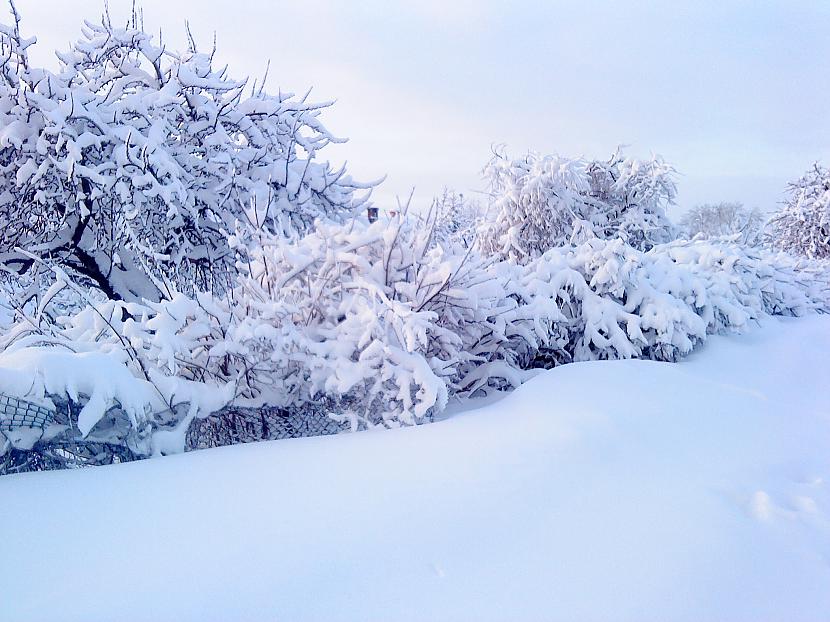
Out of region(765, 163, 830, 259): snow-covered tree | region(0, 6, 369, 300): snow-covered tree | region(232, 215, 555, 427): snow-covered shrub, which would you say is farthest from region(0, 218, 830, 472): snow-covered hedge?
region(765, 163, 830, 259): snow-covered tree

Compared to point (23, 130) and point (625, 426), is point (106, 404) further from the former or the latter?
point (23, 130)

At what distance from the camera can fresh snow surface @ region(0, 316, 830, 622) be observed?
1718mm

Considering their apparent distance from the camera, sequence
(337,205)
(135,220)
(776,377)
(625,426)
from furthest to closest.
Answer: (337,205) < (135,220) < (776,377) < (625,426)

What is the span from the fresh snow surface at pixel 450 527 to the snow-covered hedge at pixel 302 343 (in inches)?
15.7

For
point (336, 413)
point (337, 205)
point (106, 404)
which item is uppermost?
point (337, 205)

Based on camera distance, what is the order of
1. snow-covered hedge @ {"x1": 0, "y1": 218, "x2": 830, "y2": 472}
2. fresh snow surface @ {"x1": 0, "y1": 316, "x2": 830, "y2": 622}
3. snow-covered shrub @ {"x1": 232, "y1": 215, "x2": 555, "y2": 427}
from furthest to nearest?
snow-covered shrub @ {"x1": 232, "y1": 215, "x2": 555, "y2": 427}, snow-covered hedge @ {"x1": 0, "y1": 218, "x2": 830, "y2": 472}, fresh snow surface @ {"x1": 0, "y1": 316, "x2": 830, "y2": 622}

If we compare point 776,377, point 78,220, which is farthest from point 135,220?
point 776,377

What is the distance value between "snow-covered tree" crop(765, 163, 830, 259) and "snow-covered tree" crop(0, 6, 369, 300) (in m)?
21.4

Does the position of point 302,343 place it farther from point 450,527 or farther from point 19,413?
point 450,527

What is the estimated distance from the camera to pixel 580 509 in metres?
2.25

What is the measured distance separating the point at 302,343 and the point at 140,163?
12.1ft

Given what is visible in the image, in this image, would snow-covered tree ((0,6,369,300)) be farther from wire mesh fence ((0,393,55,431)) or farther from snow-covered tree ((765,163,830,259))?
snow-covered tree ((765,163,830,259))

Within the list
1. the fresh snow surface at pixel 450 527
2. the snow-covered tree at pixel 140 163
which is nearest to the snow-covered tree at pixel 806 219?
the snow-covered tree at pixel 140 163

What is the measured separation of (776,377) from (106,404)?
558cm
